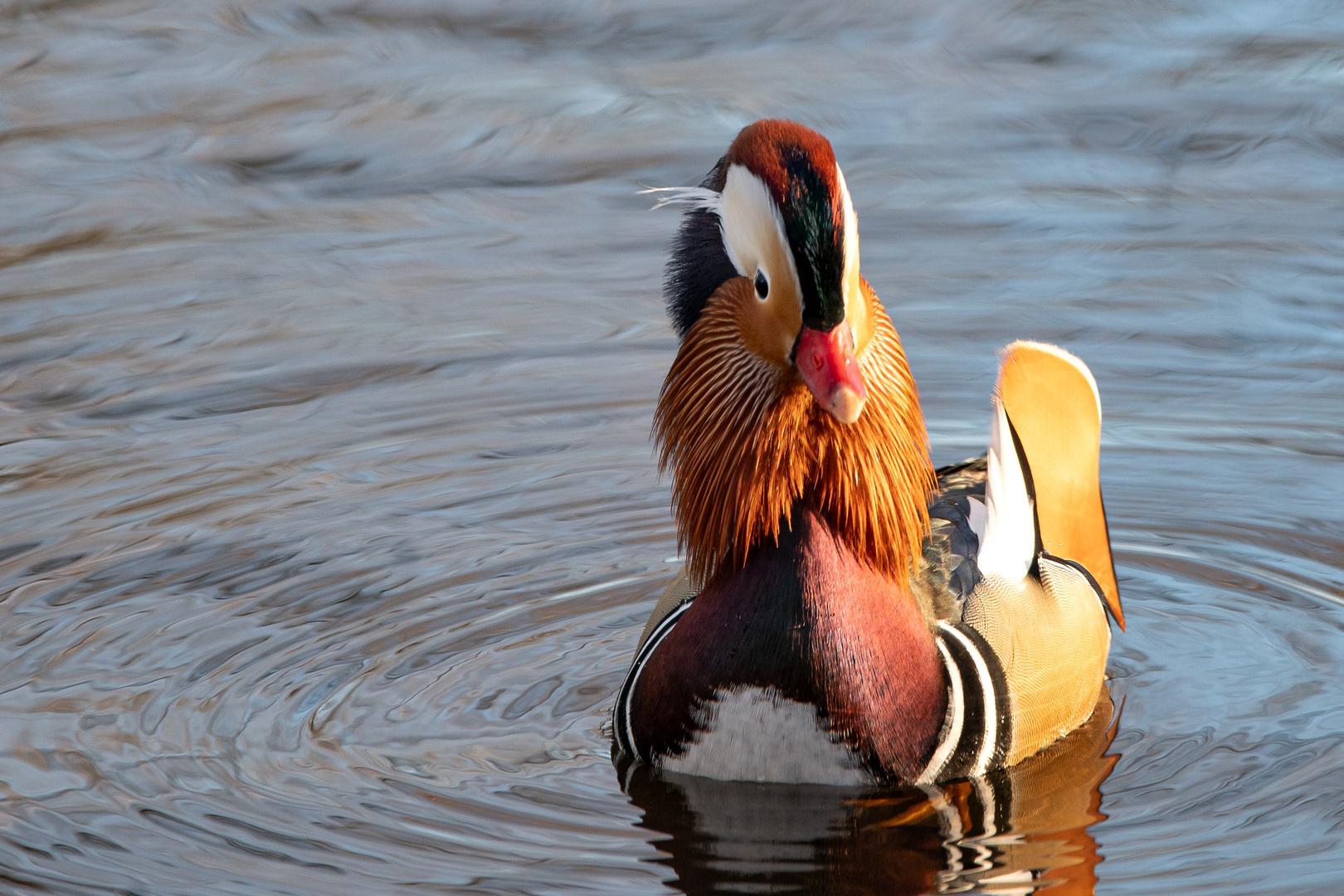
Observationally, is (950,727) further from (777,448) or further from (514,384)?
(514,384)

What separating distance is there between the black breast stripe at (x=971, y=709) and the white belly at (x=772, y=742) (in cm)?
A: 24

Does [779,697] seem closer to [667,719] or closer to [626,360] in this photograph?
[667,719]

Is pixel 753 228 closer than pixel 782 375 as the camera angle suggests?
Yes

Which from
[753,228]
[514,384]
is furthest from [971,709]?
[514,384]

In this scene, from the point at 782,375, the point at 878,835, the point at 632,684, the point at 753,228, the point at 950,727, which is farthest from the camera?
the point at 632,684

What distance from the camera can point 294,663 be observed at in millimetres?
5594

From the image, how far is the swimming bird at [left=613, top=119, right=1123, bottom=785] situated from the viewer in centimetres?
433

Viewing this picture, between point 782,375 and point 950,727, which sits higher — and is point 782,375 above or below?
above

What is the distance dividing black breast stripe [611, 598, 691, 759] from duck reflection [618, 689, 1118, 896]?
0.10 metres

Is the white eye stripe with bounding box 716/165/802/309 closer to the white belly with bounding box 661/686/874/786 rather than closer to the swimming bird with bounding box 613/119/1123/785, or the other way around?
the swimming bird with bounding box 613/119/1123/785

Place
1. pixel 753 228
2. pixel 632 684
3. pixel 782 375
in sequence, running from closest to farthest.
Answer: pixel 753 228 < pixel 782 375 < pixel 632 684

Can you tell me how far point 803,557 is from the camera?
15.1 ft

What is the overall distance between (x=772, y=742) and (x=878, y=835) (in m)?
0.33

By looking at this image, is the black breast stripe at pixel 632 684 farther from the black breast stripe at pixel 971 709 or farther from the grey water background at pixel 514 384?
the black breast stripe at pixel 971 709
